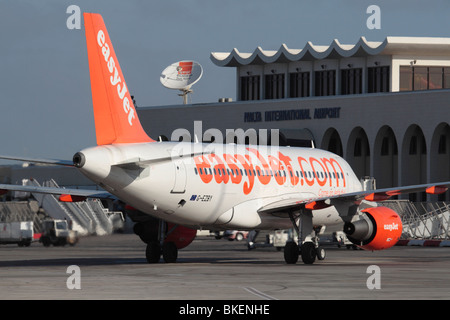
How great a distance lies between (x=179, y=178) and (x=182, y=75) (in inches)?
2630

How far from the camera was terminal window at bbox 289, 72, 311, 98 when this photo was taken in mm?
99750

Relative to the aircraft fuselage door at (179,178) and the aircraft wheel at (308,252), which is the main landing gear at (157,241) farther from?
the aircraft wheel at (308,252)

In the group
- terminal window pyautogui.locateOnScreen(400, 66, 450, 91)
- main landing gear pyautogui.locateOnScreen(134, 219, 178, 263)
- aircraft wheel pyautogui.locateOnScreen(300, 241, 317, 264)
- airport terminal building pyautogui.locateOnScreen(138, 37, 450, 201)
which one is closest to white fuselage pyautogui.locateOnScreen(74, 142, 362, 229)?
aircraft wheel pyautogui.locateOnScreen(300, 241, 317, 264)

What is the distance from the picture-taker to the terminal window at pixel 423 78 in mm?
92562

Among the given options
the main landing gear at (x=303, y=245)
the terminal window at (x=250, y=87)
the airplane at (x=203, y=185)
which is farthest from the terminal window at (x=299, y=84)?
the main landing gear at (x=303, y=245)

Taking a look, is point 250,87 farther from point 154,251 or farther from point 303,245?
point 303,245

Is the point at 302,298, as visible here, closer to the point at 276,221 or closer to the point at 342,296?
the point at 342,296

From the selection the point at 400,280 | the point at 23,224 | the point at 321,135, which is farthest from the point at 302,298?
the point at 321,135

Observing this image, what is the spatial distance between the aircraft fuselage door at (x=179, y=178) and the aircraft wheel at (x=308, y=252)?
574 centimetres

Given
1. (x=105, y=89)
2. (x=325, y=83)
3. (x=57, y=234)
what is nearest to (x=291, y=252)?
(x=105, y=89)

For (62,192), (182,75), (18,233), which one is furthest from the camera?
(182,75)

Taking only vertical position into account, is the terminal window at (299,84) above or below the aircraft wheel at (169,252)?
above

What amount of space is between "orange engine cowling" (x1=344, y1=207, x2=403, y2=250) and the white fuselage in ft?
11.2

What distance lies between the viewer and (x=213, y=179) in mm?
33812
